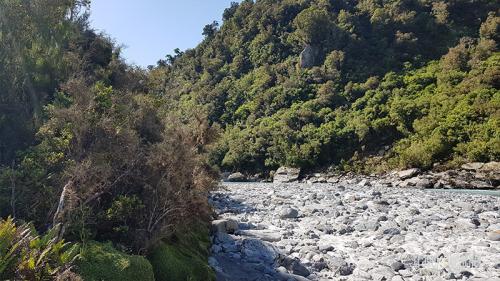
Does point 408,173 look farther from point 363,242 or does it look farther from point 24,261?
point 24,261

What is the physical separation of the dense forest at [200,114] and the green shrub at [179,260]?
30mm

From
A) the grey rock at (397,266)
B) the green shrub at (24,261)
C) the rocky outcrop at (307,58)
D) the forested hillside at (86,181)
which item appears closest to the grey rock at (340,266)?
the grey rock at (397,266)

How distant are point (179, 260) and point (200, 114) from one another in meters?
8.51

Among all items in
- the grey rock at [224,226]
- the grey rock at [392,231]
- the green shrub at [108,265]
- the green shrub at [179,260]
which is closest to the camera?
the green shrub at [108,265]

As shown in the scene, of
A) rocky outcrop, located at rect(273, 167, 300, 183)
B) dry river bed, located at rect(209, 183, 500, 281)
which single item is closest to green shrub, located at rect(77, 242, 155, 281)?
dry river bed, located at rect(209, 183, 500, 281)

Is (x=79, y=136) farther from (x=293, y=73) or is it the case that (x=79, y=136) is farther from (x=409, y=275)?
(x=293, y=73)

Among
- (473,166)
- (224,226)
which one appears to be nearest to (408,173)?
(473,166)

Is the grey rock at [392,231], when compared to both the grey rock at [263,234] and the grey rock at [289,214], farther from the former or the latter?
the grey rock at [289,214]

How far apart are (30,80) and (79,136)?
3.21 m

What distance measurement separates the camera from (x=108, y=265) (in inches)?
214

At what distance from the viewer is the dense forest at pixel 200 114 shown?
6633mm

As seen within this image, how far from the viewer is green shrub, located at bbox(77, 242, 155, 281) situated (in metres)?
5.20

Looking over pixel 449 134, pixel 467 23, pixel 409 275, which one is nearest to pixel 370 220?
pixel 409 275

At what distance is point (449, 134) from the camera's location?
35.8 metres
